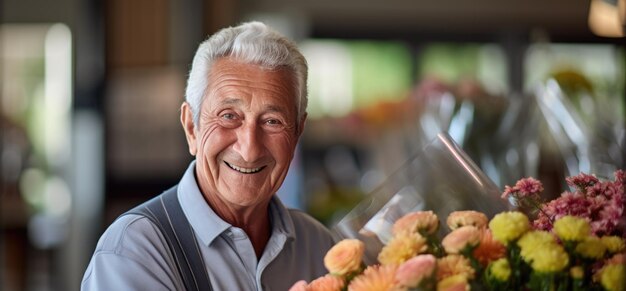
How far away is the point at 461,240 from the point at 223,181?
1.58 ft

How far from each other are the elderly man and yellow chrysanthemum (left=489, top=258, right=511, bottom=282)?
461 millimetres

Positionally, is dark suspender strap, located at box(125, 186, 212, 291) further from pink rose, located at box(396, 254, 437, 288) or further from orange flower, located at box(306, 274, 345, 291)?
pink rose, located at box(396, 254, 437, 288)

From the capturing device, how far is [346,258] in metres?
1.12

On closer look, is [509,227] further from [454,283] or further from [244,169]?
[244,169]

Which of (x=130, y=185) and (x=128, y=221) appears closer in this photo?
(x=128, y=221)

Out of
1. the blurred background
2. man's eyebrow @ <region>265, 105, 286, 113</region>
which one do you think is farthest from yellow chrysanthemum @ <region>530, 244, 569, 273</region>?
the blurred background

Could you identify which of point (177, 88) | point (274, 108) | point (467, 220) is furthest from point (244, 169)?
point (177, 88)

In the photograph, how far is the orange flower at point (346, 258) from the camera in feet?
3.67

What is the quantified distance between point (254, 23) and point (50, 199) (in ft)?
24.5

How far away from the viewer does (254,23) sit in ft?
4.84

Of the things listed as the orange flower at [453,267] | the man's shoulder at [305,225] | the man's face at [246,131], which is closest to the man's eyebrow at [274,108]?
the man's face at [246,131]

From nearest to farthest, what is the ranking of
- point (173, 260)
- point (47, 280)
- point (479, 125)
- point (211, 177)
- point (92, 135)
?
point (173, 260), point (211, 177), point (479, 125), point (92, 135), point (47, 280)

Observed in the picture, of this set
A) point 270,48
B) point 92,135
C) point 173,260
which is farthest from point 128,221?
point 92,135

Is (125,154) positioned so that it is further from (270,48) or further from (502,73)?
(270,48)
